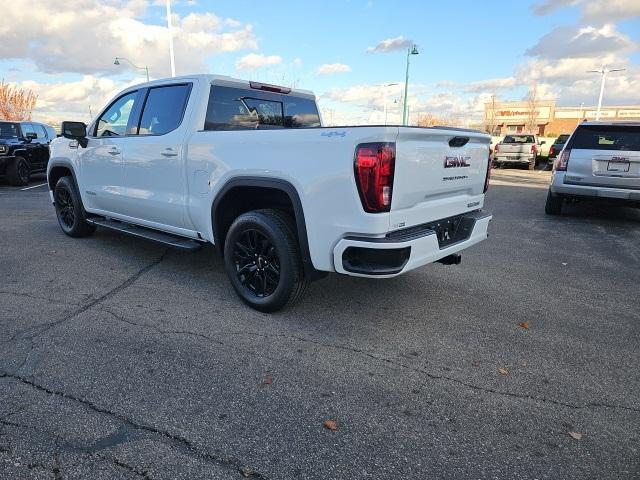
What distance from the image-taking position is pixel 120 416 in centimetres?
254

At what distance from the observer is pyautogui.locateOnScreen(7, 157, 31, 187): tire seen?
12578 millimetres

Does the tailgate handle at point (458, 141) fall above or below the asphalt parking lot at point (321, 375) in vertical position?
above

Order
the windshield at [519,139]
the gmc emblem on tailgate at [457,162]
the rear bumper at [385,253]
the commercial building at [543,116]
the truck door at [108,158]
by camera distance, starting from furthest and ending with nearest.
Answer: the commercial building at [543,116]
the windshield at [519,139]
the truck door at [108,158]
the gmc emblem on tailgate at [457,162]
the rear bumper at [385,253]

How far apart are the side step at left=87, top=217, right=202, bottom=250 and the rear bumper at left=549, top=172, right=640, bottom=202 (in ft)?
21.7

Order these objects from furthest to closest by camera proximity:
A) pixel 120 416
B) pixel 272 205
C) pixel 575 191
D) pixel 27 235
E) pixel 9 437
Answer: pixel 575 191, pixel 27 235, pixel 272 205, pixel 120 416, pixel 9 437

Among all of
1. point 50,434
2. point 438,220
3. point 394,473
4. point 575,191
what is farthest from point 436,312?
point 575,191

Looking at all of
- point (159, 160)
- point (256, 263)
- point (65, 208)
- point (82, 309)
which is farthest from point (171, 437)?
point (65, 208)

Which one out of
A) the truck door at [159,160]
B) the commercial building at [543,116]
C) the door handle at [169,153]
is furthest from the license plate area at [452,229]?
the commercial building at [543,116]

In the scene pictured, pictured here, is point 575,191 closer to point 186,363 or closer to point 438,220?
point 438,220

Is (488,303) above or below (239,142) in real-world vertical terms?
below

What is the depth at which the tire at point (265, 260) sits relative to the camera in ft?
11.9

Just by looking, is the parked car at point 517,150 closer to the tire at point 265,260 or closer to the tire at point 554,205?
the tire at point 554,205

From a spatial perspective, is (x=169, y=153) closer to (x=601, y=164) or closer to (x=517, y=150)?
(x=601, y=164)

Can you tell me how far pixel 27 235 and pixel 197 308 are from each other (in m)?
4.21
